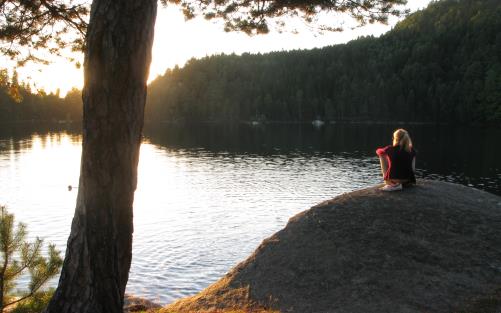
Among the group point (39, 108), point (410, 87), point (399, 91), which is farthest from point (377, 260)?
point (39, 108)

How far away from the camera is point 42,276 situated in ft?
27.3

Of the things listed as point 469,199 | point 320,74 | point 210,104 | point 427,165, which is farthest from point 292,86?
point 469,199

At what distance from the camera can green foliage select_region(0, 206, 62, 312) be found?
789 cm

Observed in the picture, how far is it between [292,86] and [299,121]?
18.1 meters

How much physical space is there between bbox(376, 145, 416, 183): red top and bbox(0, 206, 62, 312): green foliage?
29.1ft

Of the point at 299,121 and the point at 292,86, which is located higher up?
the point at 292,86

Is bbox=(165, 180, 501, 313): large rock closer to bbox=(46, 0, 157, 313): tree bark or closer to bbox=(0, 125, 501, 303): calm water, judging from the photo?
bbox=(46, 0, 157, 313): tree bark

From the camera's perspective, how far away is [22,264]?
8203 millimetres

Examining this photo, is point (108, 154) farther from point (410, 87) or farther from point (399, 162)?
point (410, 87)

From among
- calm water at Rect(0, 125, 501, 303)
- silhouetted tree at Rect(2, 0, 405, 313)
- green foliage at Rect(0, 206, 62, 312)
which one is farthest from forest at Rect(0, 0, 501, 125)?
silhouetted tree at Rect(2, 0, 405, 313)

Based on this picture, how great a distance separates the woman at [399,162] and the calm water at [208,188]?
9.74 metres

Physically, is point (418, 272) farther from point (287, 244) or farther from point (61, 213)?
point (61, 213)

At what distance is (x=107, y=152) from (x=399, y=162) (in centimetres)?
960

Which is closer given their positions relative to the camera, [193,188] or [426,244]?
[426,244]
